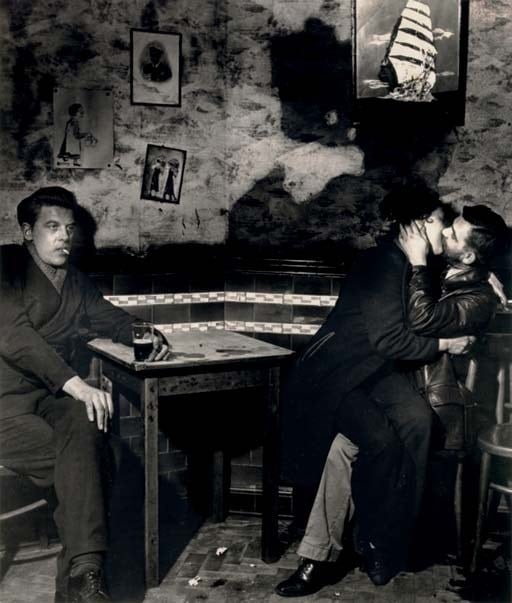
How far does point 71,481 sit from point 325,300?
185 cm

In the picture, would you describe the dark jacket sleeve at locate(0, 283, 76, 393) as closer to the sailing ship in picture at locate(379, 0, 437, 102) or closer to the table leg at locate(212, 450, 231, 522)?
the table leg at locate(212, 450, 231, 522)

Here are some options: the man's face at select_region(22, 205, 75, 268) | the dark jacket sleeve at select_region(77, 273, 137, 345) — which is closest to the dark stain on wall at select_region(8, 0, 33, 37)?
the man's face at select_region(22, 205, 75, 268)

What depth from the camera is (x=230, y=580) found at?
387 centimetres

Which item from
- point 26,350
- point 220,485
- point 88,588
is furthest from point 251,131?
point 88,588

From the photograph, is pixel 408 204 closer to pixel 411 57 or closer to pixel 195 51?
pixel 411 57

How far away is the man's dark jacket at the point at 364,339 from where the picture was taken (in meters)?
3.86

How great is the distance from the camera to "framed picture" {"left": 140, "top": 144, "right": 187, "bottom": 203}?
14.9 feet

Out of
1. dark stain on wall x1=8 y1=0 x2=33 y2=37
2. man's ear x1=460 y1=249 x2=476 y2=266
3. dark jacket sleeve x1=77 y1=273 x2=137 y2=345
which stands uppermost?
dark stain on wall x1=8 y1=0 x2=33 y2=37

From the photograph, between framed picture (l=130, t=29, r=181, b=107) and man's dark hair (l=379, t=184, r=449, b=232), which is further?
framed picture (l=130, t=29, r=181, b=107)

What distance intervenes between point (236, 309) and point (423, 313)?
129cm

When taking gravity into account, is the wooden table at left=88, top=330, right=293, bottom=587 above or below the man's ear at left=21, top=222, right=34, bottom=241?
below

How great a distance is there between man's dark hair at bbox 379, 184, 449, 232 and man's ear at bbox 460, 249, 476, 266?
286 mm

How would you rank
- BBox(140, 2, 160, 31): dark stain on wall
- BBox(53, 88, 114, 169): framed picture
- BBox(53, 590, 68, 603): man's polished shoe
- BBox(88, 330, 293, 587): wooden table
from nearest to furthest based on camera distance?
BBox(53, 590, 68, 603): man's polished shoe < BBox(88, 330, 293, 587): wooden table < BBox(53, 88, 114, 169): framed picture < BBox(140, 2, 160, 31): dark stain on wall

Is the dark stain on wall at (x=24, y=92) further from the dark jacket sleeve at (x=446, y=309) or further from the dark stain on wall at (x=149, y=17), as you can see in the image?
the dark jacket sleeve at (x=446, y=309)
